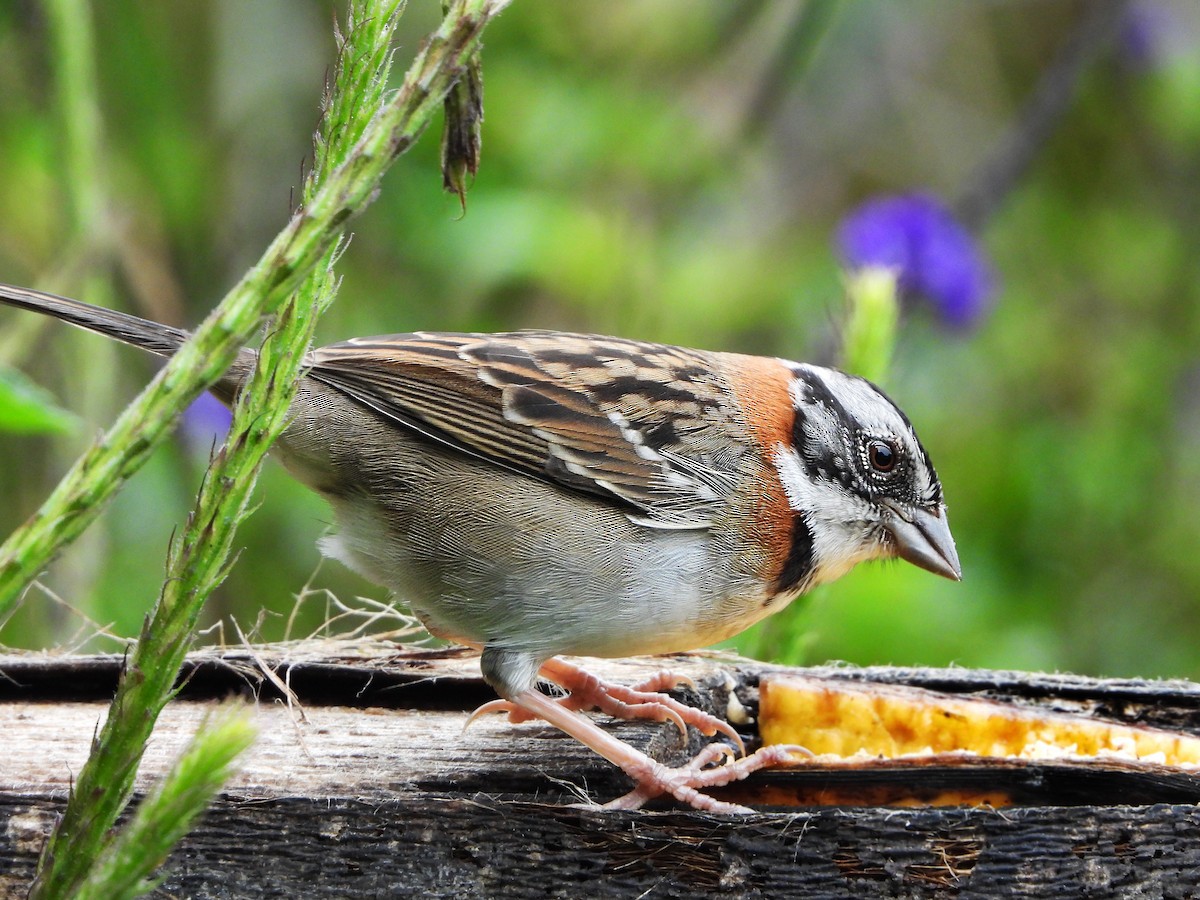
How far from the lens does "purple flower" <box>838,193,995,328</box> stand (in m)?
5.64

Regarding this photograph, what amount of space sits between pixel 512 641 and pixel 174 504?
122 inches

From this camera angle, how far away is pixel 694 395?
3.71 metres

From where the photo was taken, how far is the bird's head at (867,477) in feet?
12.2

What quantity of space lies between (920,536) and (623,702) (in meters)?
0.98

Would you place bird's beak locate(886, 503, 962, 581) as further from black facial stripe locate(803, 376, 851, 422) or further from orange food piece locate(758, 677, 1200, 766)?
orange food piece locate(758, 677, 1200, 766)

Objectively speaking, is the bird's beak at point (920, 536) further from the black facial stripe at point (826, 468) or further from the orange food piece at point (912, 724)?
the orange food piece at point (912, 724)

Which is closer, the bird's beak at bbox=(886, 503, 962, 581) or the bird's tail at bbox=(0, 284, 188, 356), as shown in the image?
the bird's tail at bbox=(0, 284, 188, 356)

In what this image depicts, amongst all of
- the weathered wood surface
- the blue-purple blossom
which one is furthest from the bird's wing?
the blue-purple blossom

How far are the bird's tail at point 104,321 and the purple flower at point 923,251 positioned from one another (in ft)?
10.1

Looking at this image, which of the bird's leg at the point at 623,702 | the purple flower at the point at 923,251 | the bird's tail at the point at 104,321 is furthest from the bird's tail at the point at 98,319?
the purple flower at the point at 923,251

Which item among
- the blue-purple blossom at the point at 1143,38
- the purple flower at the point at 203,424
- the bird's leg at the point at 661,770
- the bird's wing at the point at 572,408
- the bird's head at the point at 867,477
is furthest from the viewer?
the blue-purple blossom at the point at 1143,38

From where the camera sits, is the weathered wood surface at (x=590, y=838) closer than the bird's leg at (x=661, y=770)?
Yes

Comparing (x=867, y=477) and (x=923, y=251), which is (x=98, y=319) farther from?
(x=923, y=251)

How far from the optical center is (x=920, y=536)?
12.3ft
